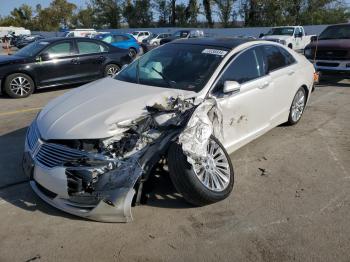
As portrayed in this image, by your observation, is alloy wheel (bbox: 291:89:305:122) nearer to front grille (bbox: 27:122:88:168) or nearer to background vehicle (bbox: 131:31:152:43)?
front grille (bbox: 27:122:88:168)

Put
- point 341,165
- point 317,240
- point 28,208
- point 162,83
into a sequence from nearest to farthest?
point 317,240
point 28,208
point 162,83
point 341,165

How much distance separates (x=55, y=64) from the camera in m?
9.99

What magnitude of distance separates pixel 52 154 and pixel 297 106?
4.37m

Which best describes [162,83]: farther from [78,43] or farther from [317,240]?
[78,43]

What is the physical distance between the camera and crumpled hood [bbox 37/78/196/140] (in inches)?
139

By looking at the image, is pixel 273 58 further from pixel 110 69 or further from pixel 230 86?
pixel 110 69

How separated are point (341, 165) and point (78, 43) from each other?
8.18m

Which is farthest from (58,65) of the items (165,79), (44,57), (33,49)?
(165,79)

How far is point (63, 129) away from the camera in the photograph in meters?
3.61

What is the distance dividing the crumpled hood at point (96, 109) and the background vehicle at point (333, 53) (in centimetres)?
764

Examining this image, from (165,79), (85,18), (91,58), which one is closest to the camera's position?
(165,79)

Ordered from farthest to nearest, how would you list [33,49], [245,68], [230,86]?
[33,49] < [245,68] < [230,86]

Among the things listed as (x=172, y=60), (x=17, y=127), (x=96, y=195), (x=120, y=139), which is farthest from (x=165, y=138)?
(x=17, y=127)

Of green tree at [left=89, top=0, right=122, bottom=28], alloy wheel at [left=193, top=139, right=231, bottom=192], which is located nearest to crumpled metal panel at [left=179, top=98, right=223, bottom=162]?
alloy wheel at [left=193, top=139, right=231, bottom=192]
